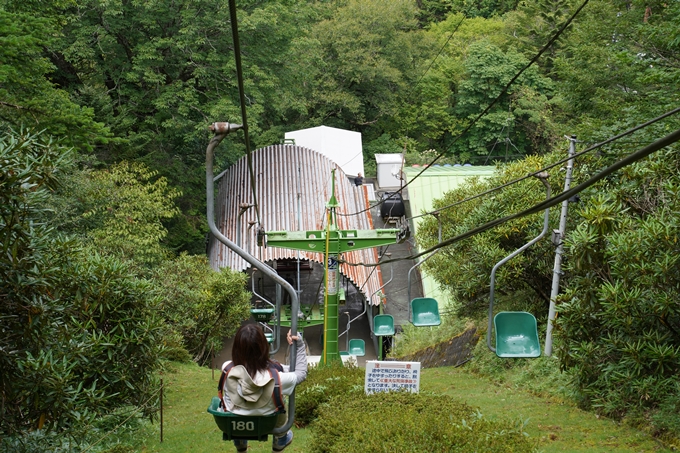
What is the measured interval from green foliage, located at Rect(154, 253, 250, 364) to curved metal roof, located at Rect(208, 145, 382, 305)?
471 centimetres

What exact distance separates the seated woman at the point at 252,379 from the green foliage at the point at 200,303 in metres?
9.31

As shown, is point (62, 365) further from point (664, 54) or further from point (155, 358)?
point (664, 54)

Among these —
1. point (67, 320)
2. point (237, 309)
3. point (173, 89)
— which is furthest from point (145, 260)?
point (67, 320)

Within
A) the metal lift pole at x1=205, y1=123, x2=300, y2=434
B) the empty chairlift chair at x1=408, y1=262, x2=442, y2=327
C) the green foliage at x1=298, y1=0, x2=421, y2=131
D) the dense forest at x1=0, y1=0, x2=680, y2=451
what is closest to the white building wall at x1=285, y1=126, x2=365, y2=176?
the dense forest at x1=0, y1=0, x2=680, y2=451

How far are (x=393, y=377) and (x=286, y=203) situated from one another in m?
17.4

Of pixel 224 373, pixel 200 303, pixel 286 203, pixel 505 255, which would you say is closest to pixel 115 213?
pixel 200 303

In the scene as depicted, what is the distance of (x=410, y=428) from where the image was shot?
221 inches

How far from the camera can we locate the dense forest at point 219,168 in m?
5.62

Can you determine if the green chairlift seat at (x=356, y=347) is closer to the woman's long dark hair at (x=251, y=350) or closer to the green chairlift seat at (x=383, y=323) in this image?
the green chairlift seat at (x=383, y=323)

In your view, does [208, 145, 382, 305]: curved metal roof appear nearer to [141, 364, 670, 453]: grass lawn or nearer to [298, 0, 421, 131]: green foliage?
[141, 364, 670, 453]: grass lawn

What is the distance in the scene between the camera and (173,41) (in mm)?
24359

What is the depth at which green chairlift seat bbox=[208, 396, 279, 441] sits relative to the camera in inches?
202

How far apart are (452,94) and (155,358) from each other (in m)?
40.6

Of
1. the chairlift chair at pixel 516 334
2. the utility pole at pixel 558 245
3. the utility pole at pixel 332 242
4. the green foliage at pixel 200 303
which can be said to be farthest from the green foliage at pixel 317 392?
the green foliage at pixel 200 303
